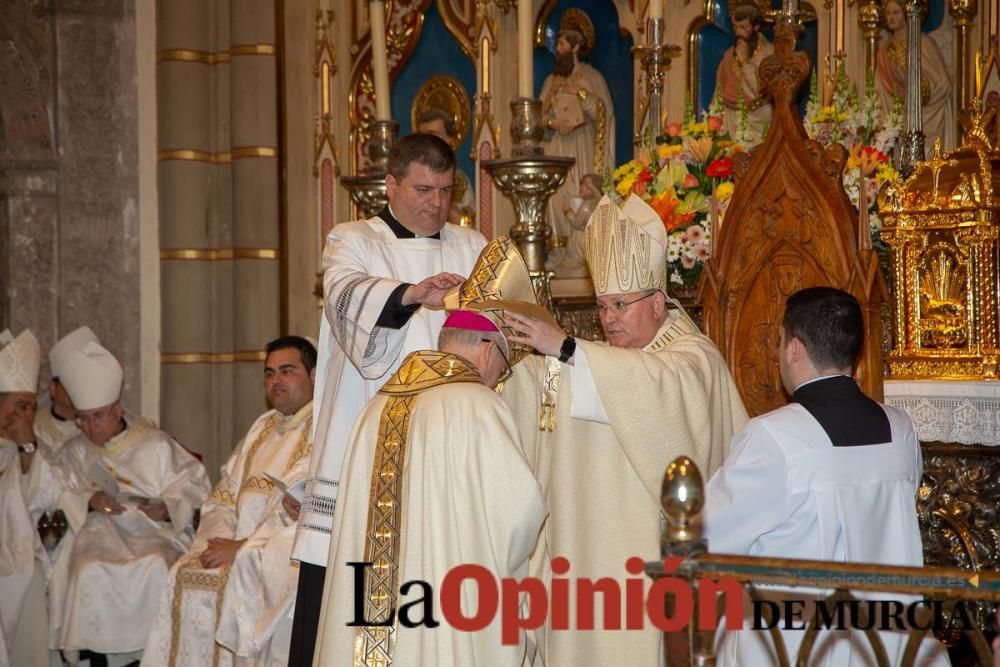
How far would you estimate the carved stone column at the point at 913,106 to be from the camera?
516 centimetres

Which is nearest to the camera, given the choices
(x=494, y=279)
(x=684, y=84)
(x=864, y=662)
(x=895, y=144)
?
(x=864, y=662)

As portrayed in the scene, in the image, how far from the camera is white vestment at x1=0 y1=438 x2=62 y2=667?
6805mm

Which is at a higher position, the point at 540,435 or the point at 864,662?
the point at 540,435

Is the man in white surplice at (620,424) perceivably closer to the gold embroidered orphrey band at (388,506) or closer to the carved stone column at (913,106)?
the gold embroidered orphrey band at (388,506)

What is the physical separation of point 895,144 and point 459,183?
3.28m

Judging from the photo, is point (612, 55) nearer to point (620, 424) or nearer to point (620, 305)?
point (620, 305)

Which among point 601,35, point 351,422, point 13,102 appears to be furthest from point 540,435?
point 13,102

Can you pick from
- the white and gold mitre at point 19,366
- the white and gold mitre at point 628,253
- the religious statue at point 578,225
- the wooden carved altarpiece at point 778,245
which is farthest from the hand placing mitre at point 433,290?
the white and gold mitre at point 19,366

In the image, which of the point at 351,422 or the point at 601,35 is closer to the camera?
the point at 351,422

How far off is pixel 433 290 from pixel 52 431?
4000 mm

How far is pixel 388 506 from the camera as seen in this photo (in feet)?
12.5

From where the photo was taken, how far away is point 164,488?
745 cm

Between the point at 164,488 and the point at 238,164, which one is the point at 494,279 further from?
the point at 238,164

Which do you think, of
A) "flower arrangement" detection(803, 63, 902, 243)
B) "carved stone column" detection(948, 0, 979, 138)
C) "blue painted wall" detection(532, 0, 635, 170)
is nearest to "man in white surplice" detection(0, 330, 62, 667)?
"blue painted wall" detection(532, 0, 635, 170)
